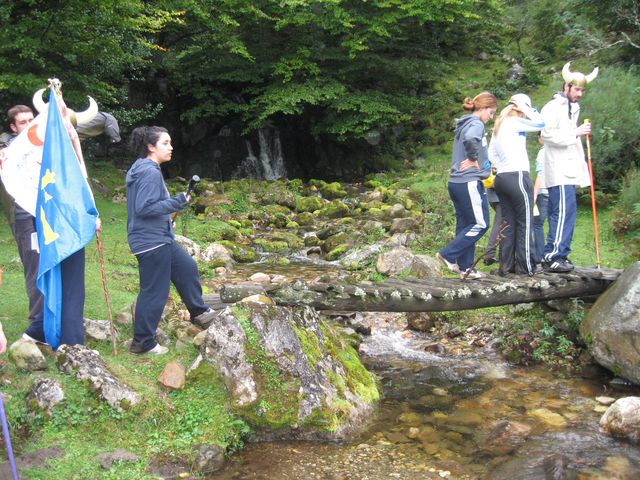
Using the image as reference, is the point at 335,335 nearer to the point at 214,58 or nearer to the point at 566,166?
the point at 566,166

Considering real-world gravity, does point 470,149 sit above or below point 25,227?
above

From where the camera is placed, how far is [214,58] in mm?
22969

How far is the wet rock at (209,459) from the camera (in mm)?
4844

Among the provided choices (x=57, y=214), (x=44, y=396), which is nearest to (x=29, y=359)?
(x=44, y=396)

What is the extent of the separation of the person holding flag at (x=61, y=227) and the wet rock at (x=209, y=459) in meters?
1.63

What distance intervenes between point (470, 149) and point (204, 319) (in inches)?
134

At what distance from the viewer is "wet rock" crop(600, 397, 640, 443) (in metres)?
5.52

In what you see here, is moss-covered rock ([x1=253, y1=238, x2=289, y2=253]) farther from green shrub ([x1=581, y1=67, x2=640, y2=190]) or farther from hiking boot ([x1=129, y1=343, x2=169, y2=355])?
hiking boot ([x1=129, y1=343, x2=169, y2=355])

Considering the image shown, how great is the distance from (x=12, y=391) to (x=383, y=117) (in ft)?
62.2

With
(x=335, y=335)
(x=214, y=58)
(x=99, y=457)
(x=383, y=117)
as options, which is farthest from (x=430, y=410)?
(x=214, y=58)

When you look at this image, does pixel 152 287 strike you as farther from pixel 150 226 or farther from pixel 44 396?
pixel 44 396

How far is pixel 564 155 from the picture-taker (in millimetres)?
7211

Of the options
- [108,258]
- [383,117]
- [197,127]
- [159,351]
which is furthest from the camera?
[197,127]

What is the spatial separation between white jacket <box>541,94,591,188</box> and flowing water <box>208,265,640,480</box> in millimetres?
2295
